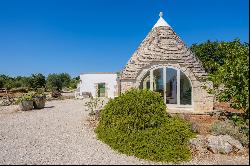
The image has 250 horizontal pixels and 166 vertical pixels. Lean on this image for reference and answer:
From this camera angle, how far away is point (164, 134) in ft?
35.7

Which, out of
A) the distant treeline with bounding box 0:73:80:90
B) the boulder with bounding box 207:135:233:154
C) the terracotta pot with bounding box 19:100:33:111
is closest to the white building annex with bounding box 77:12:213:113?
the boulder with bounding box 207:135:233:154

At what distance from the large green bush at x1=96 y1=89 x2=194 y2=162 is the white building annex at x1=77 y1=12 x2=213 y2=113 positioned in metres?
5.08

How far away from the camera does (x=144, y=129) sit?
11664mm

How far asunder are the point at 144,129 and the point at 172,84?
21.8 ft

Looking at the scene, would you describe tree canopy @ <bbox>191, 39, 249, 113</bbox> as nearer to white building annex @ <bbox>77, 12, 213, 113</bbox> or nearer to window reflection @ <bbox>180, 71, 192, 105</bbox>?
white building annex @ <bbox>77, 12, 213, 113</bbox>

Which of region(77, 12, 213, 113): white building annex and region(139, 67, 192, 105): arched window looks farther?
region(139, 67, 192, 105): arched window

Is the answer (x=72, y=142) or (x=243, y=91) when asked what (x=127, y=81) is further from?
(x=243, y=91)

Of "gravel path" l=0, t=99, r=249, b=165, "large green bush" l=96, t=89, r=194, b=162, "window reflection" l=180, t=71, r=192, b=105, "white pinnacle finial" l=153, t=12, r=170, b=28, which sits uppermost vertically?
"white pinnacle finial" l=153, t=12, r=170, b=28

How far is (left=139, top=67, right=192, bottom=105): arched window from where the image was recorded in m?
17.5

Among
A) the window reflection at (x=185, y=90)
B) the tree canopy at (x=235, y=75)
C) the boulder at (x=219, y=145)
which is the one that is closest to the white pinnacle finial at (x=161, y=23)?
the window reflection at (x=185, y=90)

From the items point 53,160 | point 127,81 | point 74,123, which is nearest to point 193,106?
point 127,81

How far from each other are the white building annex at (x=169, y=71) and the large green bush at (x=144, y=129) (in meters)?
5.08

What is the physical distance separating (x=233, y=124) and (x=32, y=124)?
963 cm

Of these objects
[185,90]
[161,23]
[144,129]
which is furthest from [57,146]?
[161,23]
